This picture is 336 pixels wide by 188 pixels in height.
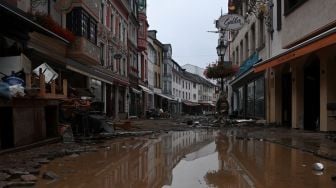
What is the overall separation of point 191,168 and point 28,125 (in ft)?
16.1

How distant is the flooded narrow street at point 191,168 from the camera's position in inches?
271

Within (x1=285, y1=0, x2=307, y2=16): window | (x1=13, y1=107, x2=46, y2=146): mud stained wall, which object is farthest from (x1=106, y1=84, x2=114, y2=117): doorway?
(x1=13, y1=107, x2=46, y2=146): mud stained wall

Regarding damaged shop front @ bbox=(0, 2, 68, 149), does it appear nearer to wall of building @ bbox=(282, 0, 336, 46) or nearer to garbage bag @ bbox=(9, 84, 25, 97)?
garbage bag @ bbox=(9, 84, 25, 97)

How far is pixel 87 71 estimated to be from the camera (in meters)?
26.3

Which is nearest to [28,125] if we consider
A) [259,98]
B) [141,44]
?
[259,98]

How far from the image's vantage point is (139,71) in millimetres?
52625

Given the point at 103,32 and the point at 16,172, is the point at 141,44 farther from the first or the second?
the point at 16,172

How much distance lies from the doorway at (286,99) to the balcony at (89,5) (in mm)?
9874

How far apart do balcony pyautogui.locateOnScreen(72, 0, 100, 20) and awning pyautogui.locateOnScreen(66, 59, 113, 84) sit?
2.62 metres

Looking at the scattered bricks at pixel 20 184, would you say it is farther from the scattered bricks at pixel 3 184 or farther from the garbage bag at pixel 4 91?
the garbage bag at pixel 4 91

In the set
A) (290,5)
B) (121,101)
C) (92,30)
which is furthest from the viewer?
(121,101)

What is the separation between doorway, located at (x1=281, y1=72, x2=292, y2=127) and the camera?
22005mm

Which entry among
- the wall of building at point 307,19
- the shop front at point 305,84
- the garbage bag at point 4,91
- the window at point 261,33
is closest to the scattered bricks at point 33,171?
the garbage bag at point 4,91

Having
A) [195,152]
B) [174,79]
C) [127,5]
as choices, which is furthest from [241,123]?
[174,79]
